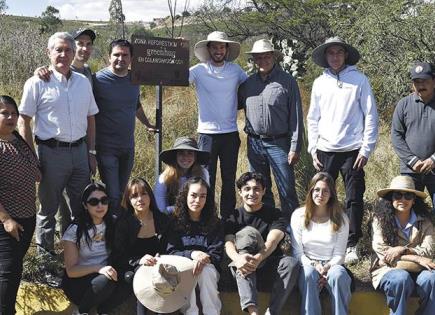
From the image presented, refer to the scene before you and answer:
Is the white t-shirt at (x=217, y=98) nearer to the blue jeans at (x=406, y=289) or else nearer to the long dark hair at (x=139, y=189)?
the long dark hair at (x=139, y=189)

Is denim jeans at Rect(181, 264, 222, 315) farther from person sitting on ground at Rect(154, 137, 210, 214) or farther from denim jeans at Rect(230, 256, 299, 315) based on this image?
person sitting on ground at Rect(154, 137, 210, 214)

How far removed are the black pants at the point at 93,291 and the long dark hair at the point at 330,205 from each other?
167 cm

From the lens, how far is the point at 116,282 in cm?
492

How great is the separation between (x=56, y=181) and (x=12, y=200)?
0.63 metres

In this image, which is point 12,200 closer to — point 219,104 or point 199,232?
point 199,232

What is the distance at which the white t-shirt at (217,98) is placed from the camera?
6.04 metres

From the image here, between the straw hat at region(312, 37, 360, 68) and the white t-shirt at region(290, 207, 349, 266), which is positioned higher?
the straw hat at region(312, 37, 360, 68)

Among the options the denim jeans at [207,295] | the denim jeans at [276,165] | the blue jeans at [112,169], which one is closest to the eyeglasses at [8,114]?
the blue jeans at [112,169]

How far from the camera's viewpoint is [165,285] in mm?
4723

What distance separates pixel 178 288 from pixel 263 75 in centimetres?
238

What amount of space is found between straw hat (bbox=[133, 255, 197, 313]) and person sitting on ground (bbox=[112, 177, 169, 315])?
19 centimetres

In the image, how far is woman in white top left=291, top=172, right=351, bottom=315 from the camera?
4.87m

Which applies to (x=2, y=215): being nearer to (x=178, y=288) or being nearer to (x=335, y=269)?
(x=178, y=288)

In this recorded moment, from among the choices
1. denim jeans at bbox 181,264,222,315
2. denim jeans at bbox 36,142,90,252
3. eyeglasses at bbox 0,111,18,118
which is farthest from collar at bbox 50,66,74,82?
denim jeans at bbox 181,264,222,315
